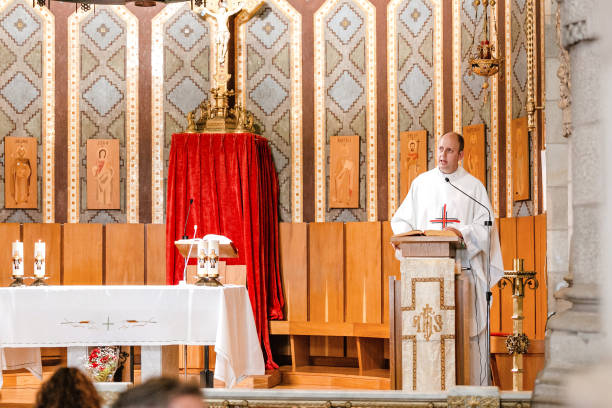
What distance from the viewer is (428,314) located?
5.35m

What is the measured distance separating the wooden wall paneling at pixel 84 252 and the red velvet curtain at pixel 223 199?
0.85 metres

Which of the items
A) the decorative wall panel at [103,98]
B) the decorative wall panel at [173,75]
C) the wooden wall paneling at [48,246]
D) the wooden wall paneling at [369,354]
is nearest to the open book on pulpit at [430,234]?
the wooden wall paneling at [369,354]

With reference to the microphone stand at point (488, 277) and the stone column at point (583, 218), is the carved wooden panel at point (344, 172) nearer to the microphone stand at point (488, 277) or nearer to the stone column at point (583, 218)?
the microphone stand at point (488, 277)

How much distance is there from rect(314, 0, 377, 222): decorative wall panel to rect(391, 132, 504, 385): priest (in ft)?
10.7

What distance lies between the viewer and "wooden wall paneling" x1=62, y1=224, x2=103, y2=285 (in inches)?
373

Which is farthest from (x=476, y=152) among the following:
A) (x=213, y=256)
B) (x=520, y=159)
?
(x=213, y=256)

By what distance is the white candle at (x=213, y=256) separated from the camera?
263 inches

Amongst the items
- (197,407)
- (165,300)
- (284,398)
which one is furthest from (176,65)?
(197,407)

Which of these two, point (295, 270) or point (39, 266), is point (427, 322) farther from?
point (295, 270)

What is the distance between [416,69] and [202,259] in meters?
3.67

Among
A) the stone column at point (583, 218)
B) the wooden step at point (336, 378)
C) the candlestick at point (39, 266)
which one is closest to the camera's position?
the stone column at point (583, 218)

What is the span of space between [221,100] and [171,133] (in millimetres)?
730

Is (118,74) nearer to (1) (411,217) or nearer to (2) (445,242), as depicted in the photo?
(1) (411,217)

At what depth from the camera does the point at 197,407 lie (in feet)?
6.89
